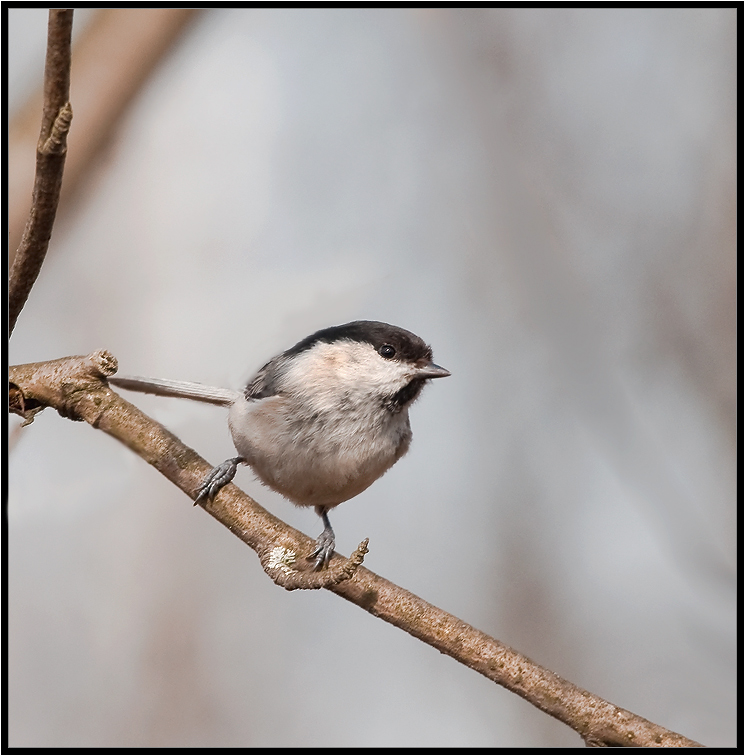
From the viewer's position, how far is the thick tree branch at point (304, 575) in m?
1.42

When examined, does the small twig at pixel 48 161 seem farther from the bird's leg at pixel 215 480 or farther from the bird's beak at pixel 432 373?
the bird's beak at pixel 432 373

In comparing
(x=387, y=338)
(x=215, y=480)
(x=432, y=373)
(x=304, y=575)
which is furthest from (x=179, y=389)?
(x=304, y=575)

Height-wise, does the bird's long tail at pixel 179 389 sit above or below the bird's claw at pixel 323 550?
above

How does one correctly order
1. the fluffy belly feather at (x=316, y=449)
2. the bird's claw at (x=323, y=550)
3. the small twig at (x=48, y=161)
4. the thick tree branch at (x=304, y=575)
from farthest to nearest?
the fluffy belly feather at (x=316, y=449)
the bird's claw at (x=323, y=550)
the thick tree branch at (x=304, y=575)
the small twig at (x=48, y=161)

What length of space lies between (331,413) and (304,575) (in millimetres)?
535

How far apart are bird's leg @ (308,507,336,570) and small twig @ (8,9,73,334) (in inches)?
32.6

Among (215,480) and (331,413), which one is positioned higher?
(331,413)

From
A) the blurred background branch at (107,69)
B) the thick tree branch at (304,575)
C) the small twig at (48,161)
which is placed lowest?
the thick tree branch at (304,575)

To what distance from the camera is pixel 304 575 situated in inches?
55.6

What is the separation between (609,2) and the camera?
1.73 meters

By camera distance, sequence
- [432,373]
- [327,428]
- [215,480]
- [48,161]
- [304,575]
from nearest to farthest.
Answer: [48,161]
[304,575]
[215,480]
[327,428]
[432,373]

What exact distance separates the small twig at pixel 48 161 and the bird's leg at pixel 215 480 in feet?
1.91

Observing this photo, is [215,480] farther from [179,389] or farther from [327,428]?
[179,389]

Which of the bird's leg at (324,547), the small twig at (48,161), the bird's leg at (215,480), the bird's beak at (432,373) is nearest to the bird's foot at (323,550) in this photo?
the bird's leg at (324,547)
